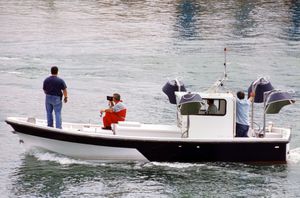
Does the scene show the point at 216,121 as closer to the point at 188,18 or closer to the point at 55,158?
the point at 55,158

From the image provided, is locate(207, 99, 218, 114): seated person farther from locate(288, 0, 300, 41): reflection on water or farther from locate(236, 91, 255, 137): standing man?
locate(288, 0, 300, 41): reflection on water

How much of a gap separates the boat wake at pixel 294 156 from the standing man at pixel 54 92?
20.7ft

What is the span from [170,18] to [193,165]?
118 feet

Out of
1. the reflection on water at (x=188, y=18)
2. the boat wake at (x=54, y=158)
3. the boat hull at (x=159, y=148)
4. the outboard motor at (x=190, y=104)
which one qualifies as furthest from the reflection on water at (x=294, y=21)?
the boat wake at (x=54, y=158)

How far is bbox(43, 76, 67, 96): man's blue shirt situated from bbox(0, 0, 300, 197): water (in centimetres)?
177

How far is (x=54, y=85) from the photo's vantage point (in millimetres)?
23812

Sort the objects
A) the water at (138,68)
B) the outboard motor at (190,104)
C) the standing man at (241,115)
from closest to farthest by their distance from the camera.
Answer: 1. the water at (138,68)
2. the outboard motor at (190,104)
3. the standing man at (241,115)

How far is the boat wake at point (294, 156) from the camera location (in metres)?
24.3

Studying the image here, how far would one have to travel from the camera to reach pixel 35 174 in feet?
76.4

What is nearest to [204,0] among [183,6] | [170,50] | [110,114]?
[183,6]

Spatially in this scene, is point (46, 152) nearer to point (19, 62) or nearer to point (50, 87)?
point (50, 87)

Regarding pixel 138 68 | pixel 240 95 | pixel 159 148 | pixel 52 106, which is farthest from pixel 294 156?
pixel 138 68

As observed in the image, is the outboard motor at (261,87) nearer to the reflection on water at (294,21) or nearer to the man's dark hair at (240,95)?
the man's dark hair at (240,95)

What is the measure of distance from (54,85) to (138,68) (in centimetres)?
1588
